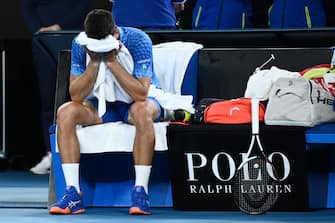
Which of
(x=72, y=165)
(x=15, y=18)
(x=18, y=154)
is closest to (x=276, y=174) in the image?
(x=72, y=165)

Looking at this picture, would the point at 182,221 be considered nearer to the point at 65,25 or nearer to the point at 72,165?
the point at 72,165

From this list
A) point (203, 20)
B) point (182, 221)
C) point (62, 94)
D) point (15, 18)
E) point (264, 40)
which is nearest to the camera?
point (182, 221)

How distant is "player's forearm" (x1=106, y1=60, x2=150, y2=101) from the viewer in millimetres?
6383

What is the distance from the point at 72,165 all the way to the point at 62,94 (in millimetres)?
751

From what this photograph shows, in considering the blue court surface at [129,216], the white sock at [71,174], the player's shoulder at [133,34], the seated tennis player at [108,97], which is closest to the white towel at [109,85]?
the seated tennis player at [108,97]

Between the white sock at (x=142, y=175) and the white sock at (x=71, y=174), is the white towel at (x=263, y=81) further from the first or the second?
the white sock at (x=71, y=174)

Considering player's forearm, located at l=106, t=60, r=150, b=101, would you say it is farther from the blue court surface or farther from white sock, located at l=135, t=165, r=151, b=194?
the blue court surface

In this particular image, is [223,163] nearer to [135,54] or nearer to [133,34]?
[135,54]

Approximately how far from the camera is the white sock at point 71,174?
20.7 ft

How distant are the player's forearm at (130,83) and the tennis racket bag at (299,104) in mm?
710

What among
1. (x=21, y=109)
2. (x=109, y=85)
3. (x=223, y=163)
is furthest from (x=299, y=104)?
(x=21, y=109)

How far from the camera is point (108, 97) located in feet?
21.2

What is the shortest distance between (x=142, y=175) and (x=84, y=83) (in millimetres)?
627

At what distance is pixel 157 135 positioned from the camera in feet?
21.0
